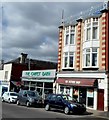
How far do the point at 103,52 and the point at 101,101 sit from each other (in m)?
4.94

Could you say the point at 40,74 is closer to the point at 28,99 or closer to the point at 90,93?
the point at 28,99

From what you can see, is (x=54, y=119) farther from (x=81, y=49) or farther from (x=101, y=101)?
(x=81, y=49)

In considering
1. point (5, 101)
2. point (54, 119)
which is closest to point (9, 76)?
point (5, 101)

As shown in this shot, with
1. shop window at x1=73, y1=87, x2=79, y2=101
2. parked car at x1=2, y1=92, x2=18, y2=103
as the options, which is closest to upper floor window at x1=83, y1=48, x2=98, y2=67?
shop window at x1=73, y1=87, x2=79, y2=101

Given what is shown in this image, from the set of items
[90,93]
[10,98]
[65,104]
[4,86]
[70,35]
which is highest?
[70,35]

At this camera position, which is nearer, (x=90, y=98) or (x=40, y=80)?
(x=90, y=98)

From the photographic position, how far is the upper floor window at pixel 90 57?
28281 millimetres

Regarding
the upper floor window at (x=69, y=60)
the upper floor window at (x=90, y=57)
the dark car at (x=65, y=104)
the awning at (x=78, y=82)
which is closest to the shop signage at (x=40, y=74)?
the awning at (x=78, y=82)

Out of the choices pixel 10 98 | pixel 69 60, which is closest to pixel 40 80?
pixel 10 98

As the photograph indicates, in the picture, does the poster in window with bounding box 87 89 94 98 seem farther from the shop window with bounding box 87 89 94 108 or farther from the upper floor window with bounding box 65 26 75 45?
the upper floor window with bounding box 65 26 75 45

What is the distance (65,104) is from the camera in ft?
73.3

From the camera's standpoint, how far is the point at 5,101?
111ft

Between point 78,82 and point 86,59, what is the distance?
107 inches

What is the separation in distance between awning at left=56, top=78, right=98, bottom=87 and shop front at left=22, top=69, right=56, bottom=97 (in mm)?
2738
